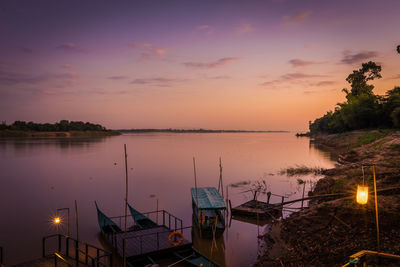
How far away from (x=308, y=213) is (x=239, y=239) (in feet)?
14.6

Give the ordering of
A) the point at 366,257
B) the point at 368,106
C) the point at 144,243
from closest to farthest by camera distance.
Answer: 1. the point at 366,257
2. the point at 144,243
3. the point at 368,106

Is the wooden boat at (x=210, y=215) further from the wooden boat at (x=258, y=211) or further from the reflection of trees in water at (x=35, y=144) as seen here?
the reflection of trees in water at (x=35, y=144)

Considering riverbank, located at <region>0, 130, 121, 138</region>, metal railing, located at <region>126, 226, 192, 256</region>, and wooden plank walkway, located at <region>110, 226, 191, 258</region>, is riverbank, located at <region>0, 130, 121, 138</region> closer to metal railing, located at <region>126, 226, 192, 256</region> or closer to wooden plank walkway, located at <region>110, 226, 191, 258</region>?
wooden plank walkway, located at <region>110, 226, 191, 258</region>

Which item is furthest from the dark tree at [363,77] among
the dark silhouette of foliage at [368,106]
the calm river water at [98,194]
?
the calm river water at [98,194]

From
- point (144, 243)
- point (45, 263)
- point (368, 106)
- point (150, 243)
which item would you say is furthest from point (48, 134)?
point (45, 263)

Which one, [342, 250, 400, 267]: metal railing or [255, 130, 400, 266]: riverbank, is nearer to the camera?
[342, 250, 400, 267]: metal railing

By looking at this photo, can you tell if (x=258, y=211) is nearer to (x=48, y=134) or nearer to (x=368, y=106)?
(x=368, y=106)

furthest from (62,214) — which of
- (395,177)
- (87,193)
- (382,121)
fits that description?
(382,121)

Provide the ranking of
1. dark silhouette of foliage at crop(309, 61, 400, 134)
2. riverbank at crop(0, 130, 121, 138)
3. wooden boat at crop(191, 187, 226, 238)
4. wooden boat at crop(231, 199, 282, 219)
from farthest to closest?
1. riverbank at crop(0, 130, 121, 138)
2. dark silhouette of foliage at crop(309, 61, 400, 134)
3. wooden boat at crop(231, 199, 282, 219)
4. wooden boat at crop(191, 187, 226, 238)

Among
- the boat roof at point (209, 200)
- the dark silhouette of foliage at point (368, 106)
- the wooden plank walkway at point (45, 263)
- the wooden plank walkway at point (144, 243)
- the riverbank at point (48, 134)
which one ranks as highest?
the dark silhouette of foliage at point (368, 106)

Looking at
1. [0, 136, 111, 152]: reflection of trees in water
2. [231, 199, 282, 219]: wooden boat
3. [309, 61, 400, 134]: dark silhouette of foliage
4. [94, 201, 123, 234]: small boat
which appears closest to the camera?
[94, 201, 123, 234]: small boat

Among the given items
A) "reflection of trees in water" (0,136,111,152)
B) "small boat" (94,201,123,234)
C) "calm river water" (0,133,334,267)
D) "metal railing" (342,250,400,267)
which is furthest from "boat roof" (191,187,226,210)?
"reflection of trees in water" (0,136,111,152)

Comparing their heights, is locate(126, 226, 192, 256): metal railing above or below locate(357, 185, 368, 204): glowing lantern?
below

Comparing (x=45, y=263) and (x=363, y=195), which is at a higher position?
(x=363, y=195)
